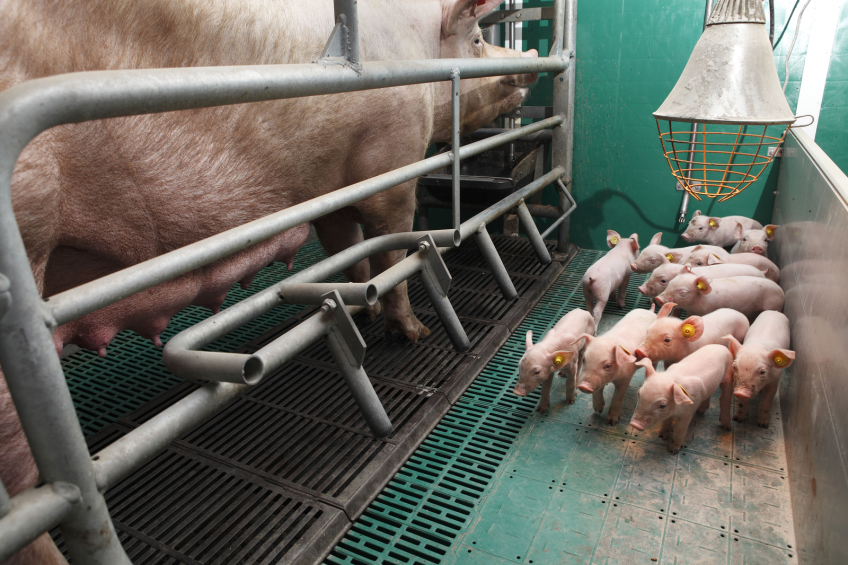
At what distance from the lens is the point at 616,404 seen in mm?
2129

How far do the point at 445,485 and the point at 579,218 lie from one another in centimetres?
278

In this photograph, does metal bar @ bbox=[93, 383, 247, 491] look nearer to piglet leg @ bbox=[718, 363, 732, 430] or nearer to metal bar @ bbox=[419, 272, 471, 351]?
metal bar @ bbox=[419, 272, 471, 351]

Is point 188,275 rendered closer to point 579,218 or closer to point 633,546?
point 633,546

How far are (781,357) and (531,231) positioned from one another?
1532mm

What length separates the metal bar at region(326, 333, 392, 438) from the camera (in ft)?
5.44

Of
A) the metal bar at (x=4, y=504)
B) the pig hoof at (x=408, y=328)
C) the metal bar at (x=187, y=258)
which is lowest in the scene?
the pig hoof at (x=408, y=328)

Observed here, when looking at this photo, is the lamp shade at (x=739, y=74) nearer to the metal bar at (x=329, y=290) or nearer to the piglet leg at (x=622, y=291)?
the metal bar at (x=329, y=290)

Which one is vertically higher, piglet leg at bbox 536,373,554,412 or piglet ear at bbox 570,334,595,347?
piglet ear at bbox 570,334,595,347

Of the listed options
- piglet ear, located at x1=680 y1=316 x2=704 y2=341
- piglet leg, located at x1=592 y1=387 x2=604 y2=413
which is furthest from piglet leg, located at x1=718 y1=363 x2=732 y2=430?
piglet leg, located at x1=592 y1=387 x2=604 y2=413

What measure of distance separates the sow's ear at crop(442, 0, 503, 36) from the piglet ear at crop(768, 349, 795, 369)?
1889mm

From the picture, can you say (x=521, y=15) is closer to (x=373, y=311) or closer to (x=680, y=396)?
(x=373, y=311)

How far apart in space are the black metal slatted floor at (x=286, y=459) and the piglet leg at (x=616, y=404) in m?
0.57

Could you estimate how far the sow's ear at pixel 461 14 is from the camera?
2.71 m

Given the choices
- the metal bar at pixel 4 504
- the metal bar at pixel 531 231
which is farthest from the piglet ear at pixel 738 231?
the metal bar at pixel 4 504
